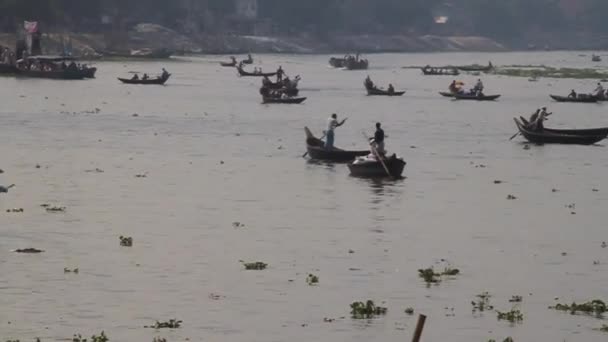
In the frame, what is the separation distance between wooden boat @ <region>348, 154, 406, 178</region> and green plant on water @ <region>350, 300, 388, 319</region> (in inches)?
1052

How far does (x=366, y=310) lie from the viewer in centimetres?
3388

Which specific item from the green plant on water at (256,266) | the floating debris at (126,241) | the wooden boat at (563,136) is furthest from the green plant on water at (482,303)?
the wooden boat at (563,136)

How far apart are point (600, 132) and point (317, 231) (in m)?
40.6

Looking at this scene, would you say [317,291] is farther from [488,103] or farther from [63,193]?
[488,103]

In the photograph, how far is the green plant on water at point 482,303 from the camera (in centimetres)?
3497

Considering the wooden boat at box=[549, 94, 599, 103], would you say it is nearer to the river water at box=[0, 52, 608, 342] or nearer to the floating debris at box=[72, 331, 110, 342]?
the river water at box=[0, 52, 608, 342]

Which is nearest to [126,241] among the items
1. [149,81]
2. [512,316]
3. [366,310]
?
[366,310]

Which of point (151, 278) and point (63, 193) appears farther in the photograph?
point (63, 193)

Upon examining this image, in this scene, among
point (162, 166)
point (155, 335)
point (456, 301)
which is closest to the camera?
point (155, 335)

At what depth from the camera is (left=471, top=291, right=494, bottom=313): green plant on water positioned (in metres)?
35.0

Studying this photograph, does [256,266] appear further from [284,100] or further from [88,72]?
[88,72]

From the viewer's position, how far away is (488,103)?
137m

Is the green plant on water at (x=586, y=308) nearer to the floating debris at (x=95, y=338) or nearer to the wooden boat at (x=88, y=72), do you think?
the floating debris at (x=95, y=338)

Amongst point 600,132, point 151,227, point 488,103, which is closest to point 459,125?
point 600,132
